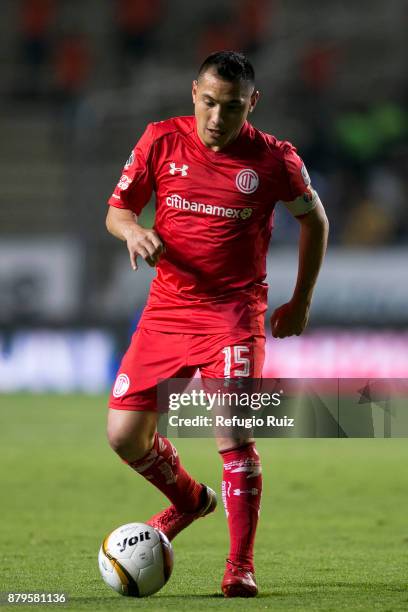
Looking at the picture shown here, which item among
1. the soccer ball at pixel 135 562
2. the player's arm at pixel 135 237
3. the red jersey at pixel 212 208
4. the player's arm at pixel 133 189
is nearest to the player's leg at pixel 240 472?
the red jersey at pixel 212 208

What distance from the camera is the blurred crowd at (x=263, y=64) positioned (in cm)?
1591

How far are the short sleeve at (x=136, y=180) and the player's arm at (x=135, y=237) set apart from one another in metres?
0.07

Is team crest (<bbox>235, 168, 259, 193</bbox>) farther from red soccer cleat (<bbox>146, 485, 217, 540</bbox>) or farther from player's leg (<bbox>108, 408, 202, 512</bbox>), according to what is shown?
red soccer cleat (<bbox>146, 485, 217, 540</bbox>)

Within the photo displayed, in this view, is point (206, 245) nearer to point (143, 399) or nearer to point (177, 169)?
point (177, 169)

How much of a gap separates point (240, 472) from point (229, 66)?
A: 152 cm

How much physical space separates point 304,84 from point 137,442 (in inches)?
538

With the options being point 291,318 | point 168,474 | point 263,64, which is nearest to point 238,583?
point 168,474

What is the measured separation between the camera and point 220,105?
4727 mm

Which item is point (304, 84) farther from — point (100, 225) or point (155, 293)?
point (155, 293)

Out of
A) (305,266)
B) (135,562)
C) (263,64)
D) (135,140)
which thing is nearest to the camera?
(135,562)

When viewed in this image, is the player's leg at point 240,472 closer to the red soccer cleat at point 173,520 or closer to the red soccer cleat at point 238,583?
the red soccer cleat at point 238,583

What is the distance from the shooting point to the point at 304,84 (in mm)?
18000

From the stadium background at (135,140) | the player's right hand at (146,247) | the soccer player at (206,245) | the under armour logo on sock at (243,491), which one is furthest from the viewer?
the stadium background at (135,140)

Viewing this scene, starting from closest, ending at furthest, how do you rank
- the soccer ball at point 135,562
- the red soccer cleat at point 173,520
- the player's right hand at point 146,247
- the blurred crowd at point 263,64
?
1. the player's right hand at point 146,247
2. the soccer ball at point 135,562
3. the red soccer cleat at point 173,520
4. the blurred crowd at point 263,64
